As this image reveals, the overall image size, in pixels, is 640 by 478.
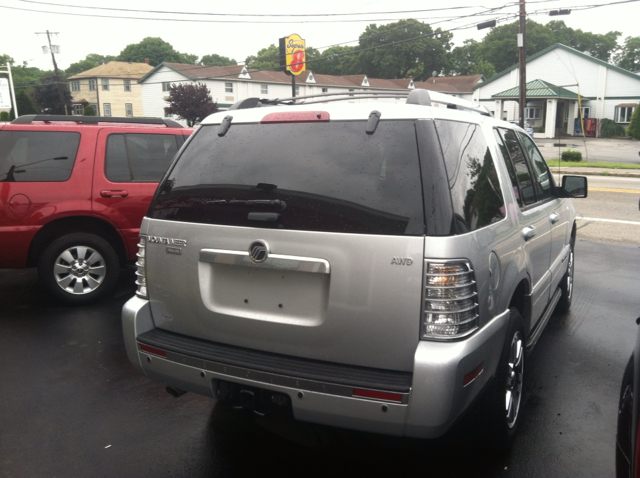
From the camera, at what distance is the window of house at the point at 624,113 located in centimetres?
4984

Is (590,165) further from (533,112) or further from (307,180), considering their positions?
(533,112)

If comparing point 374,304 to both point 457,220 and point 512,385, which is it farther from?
point 512,385

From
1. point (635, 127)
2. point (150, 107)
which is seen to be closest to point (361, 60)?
point (150, 107)

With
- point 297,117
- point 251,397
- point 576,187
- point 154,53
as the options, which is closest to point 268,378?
point 251,397

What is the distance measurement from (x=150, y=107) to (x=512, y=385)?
7199 centimetres

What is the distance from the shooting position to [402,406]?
2457 mm

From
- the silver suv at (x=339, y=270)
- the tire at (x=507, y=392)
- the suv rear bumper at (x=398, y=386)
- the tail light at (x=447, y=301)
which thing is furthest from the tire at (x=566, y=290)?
the tail light at (x=447, y=301)

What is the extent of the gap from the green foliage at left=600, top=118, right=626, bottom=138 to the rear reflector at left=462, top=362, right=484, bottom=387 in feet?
172

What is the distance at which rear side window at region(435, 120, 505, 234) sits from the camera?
2617mm

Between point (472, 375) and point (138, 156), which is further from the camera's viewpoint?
point (138, 156)

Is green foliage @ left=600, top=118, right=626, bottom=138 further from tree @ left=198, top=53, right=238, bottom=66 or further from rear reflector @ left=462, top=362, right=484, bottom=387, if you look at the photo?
tree @ left=198, top=53, right=238, bottom=66

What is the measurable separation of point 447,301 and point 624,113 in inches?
2202

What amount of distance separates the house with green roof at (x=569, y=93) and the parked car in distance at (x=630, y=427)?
50176mm

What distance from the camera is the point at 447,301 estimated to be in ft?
8.09
